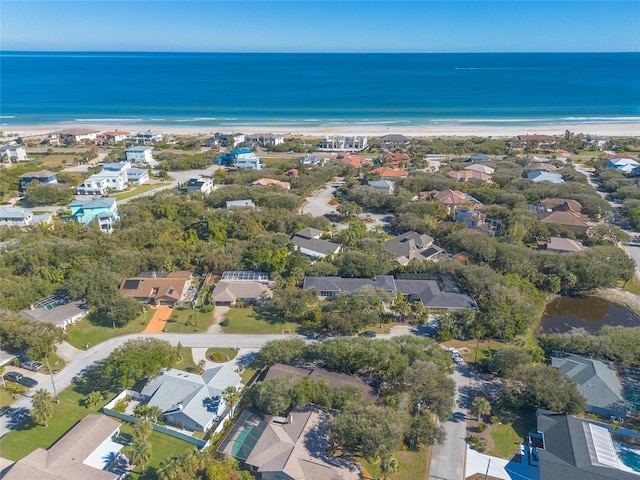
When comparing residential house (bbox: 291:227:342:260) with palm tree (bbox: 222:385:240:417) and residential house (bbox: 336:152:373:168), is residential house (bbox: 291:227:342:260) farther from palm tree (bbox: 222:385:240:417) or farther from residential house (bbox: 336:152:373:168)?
residential house (bbox: 336:152:373:168)

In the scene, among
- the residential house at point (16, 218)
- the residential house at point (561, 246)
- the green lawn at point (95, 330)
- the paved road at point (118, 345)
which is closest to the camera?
the paved road at point (118, 345)

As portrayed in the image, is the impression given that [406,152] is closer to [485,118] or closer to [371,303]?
[485,118]

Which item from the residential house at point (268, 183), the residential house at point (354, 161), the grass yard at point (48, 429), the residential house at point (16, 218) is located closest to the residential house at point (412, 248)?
the residential house at point (268, 183)

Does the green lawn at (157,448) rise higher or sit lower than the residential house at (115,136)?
lower

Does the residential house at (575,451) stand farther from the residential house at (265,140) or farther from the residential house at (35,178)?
the residential house at (265,140)

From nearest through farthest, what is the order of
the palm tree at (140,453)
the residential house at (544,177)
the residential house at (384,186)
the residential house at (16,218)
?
the palm tree at (140,453) → the residential house at (16,218) → the residential house at (384,186) → the residential house at (544,177)

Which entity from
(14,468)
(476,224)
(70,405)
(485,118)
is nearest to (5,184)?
(70,405)

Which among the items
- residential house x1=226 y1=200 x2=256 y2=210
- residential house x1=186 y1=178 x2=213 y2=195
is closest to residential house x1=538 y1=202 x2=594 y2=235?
residential house x1=226 y1=200 x2=256 y2=210

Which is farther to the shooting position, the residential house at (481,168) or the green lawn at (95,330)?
the residential house at (481,168)
